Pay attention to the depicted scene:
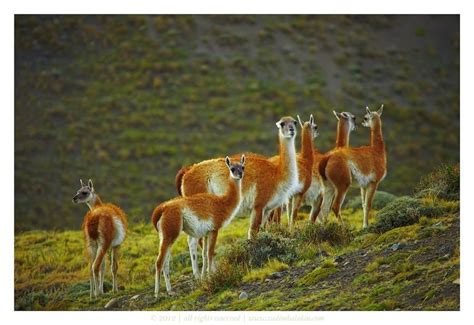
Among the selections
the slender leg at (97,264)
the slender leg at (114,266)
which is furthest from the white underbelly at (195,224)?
the slender leg at (114,266)

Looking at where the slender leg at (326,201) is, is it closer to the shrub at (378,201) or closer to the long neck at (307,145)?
the long neck at (307,145)

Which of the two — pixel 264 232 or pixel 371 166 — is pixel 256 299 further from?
pixel 371 166

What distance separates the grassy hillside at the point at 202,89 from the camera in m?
38.9

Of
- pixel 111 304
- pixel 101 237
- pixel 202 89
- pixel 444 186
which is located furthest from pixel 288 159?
pixel 202 89

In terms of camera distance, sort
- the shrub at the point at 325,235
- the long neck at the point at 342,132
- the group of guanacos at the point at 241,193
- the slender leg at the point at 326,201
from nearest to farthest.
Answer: the group of guanacos at the point at 241,193 → the shrub at the point at 325,235 → the slender leg at the point at 326,201 → the long neck at the point at 342,132

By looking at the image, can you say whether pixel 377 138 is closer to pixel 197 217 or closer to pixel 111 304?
pixel 197 217

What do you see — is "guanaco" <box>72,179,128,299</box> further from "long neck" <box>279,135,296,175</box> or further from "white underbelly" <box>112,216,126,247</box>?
"long neck" <box>279,135,296,175</box>

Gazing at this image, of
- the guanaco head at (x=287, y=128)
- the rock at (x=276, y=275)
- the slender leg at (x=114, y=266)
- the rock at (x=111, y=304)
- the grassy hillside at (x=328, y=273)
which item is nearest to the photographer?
the grassy hillside at (x=328, y=273)

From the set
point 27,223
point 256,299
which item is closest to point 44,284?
point 256,299

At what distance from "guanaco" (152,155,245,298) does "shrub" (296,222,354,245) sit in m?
1.43

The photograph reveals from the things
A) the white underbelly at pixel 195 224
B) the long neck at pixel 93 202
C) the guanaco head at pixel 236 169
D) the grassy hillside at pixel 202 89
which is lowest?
the white underbelly at pixel 195 224

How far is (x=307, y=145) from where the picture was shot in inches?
557

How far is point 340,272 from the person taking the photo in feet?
35.8

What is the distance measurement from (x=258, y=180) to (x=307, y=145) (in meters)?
1.72
